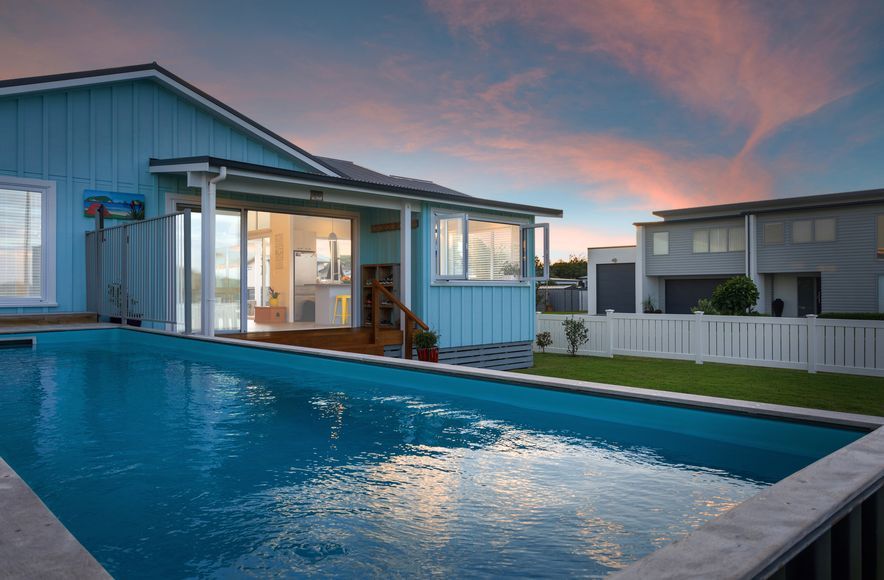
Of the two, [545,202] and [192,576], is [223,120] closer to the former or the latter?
[192,576]

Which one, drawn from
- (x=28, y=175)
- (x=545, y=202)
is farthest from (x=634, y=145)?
(x=28, y=175)

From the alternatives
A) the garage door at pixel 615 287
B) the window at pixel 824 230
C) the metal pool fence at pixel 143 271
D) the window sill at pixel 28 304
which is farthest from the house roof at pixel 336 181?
the garage door at pixel 615 287

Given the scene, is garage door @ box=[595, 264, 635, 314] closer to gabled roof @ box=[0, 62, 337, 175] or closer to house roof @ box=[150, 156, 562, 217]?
house roof @ box=[150, 156, 562, 217]

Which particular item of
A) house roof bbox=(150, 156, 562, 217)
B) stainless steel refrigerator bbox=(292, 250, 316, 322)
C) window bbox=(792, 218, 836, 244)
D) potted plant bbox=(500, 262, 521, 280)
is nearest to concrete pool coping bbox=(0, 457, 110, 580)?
house roof bbox=(150, 156, 562, 217)

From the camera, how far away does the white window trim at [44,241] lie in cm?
848

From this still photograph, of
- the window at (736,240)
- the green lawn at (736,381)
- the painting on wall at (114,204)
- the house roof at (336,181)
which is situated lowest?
the green lawn at (736,381)

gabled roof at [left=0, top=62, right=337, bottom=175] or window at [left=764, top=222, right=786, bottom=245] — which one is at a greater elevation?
gabled roof at [left=0, top=62, right=337, bottom=175]

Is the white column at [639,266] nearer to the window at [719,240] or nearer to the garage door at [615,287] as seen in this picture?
the garage door at [615,287]

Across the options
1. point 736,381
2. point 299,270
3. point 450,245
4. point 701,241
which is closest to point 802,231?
point 701,241

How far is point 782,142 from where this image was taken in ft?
66.6

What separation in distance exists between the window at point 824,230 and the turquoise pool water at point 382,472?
A: 22.7 m

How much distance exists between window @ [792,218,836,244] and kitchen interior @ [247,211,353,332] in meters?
18.7

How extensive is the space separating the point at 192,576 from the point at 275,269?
41.1ft

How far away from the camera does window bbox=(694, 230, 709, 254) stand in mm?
25844
